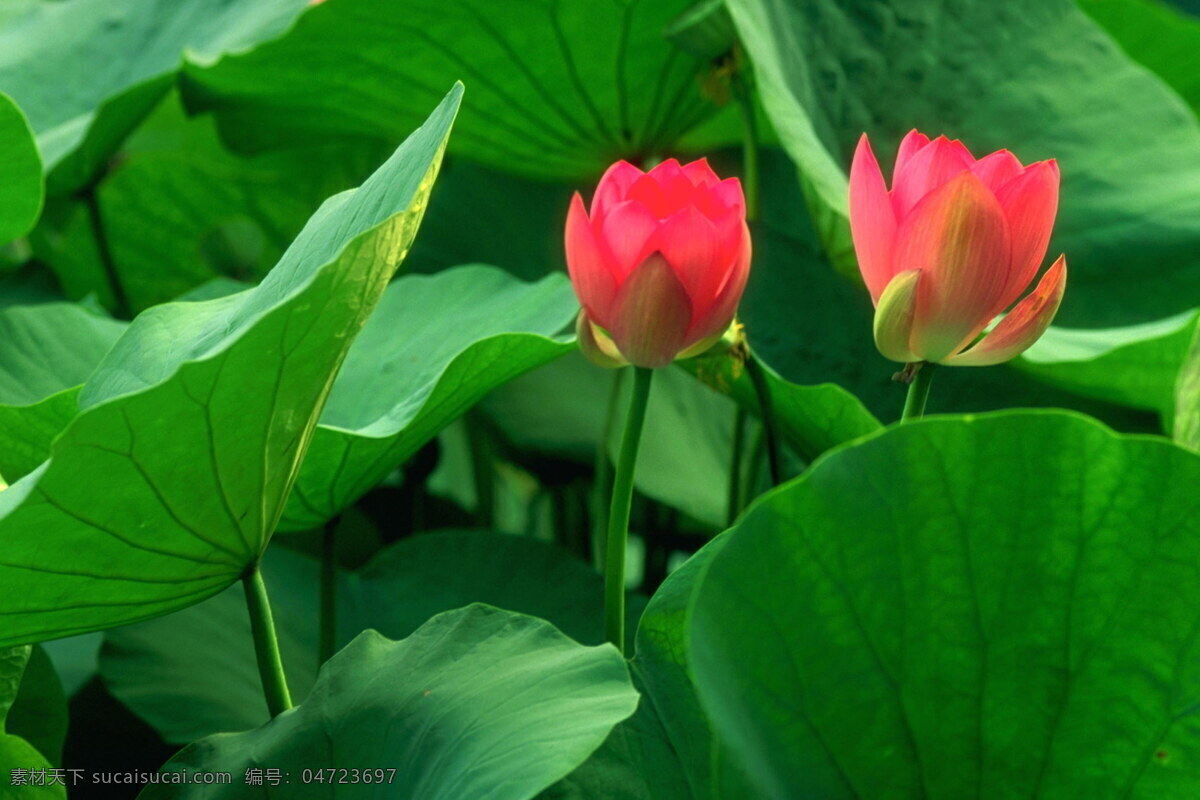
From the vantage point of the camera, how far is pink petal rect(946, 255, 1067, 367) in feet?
1.11

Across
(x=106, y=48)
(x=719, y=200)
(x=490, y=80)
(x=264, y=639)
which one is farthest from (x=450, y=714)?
(x=106, y=48)

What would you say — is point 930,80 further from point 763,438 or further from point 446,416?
point 446,416

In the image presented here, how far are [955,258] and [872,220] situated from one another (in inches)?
1.3

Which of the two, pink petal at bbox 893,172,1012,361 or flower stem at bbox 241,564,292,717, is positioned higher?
pink petal at bbox 893,172,1012,361

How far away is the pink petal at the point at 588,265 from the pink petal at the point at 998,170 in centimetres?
12

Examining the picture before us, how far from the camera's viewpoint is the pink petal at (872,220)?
0.34 meters

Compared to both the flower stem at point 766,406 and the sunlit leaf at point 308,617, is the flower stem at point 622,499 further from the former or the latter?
the sunlit leaf at point 308,617

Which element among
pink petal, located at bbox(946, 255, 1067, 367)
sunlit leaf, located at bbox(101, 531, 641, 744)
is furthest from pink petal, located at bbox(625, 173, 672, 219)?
sunlit leaf, located at bbox(101, 531, 641, 744)

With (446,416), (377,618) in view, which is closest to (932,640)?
(446,416)

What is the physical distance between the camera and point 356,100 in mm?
745

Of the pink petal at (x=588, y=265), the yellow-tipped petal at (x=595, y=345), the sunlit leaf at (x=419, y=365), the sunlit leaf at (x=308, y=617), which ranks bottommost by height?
the sunlit leaf at (x=308, y=617)

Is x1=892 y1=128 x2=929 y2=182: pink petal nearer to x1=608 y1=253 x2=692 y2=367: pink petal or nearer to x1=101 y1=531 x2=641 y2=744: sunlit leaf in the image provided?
x1=608 y1=253 x2=692 y2=367: pink petal

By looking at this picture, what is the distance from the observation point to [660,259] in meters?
0.34

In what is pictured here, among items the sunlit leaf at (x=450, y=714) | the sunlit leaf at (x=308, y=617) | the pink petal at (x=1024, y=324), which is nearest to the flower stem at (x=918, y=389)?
the pink petal at (x=1024, y=324)
